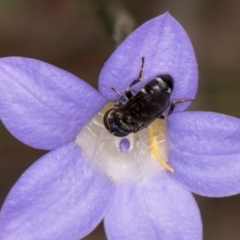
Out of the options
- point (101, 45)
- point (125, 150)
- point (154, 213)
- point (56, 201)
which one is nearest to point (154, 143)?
point (125, 150)

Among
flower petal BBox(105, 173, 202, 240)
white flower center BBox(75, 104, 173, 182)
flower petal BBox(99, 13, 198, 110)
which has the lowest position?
flower petal BBox(105, 173, 202, 240)

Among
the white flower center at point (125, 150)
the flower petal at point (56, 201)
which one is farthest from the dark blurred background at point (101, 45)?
the flower petal at point (56, 201)

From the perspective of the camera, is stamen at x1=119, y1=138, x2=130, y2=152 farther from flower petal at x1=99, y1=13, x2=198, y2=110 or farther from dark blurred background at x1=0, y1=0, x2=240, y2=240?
dark blurred background at x1=0, y1=0, x2=240, y2=240

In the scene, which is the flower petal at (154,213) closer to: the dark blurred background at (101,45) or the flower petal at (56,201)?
the flower petal at (56,201)

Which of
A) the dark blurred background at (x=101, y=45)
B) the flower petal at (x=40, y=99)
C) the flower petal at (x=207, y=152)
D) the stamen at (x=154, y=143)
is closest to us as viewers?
the flower petal at (x=40, y=99)

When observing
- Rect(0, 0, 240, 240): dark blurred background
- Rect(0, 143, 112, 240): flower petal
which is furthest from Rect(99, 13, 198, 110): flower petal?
Rect(0, 0, 240, 240): dark blurred background

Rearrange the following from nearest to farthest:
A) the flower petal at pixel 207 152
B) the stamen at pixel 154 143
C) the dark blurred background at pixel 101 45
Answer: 1. the flower petal at pixel 207 152
2. the stamen at pixel 154 143
3. the dark blurred background at pixel 101 45

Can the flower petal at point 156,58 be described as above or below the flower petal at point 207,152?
above
